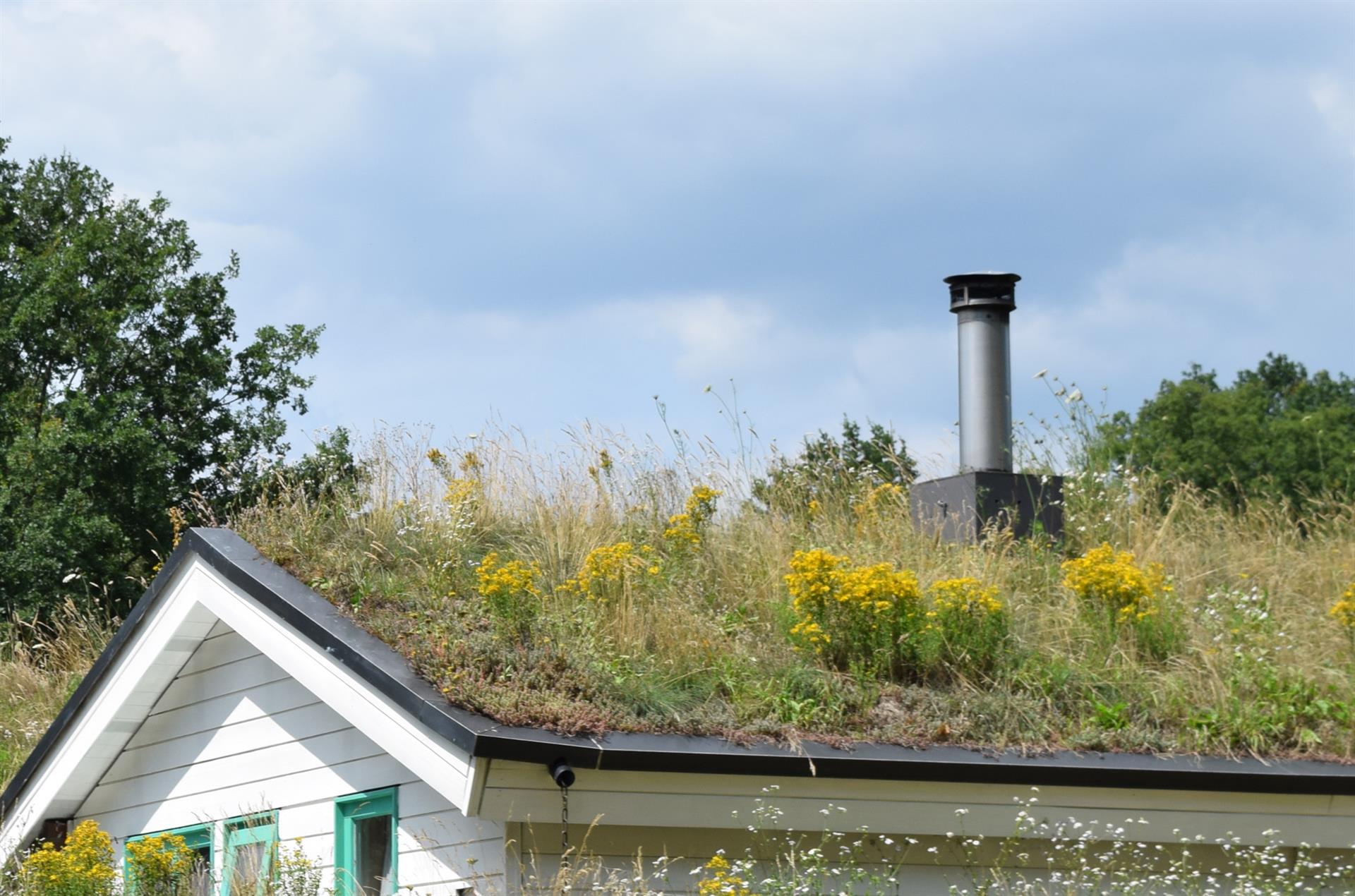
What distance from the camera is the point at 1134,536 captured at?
10.9 meters

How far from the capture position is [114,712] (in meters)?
9.65

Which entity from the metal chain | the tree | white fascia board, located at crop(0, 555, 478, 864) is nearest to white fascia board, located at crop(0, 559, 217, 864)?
white fascia board, located at crop(0, 555, 478, 864)

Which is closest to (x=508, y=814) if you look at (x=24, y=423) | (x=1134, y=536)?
(x=1134, y=536)

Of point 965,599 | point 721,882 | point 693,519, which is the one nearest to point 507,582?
point 721,882

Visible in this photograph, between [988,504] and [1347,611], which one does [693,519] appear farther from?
[1347,611]

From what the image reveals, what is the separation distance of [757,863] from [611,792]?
0.94 m

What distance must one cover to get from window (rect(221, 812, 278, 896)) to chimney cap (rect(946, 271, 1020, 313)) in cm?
683

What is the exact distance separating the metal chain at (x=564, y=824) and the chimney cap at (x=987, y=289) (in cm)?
639

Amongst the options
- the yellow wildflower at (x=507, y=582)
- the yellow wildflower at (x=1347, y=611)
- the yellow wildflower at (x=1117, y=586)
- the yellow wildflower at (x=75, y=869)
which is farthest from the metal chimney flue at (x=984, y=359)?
the yellow wildflower at (x=75, y=869)

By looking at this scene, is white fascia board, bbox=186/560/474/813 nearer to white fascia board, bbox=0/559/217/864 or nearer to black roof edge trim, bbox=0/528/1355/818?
black roof edge trim, bbox=0/528/1355/818

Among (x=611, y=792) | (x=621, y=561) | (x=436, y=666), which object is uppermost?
(x=621, y=561)

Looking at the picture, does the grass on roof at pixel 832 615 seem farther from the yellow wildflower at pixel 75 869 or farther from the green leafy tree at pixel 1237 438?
the green leafy tree at pixel 1237 438

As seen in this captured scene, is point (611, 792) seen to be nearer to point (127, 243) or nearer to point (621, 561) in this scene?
point (621, 561)

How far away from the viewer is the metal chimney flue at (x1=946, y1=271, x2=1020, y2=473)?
1109 cm
